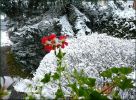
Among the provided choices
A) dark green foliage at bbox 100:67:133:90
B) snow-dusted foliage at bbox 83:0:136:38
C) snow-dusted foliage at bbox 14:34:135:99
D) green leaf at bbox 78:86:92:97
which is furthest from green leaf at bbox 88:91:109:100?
snow-dusted foliage at bbox 83:0:136:38

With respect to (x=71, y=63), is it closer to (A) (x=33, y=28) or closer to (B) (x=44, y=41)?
(B) (x=44, y=41)

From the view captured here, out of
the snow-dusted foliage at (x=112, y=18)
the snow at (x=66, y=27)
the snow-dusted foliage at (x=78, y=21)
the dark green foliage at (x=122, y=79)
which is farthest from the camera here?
the snow-dusted foliage at (x=112, y=18)

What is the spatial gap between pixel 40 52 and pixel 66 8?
1.71 metres

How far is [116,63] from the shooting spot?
223 inches

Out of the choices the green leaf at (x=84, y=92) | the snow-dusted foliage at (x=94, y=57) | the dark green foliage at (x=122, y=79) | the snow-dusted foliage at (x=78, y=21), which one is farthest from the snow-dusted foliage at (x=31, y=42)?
the green leaf at (x=84, y=92)

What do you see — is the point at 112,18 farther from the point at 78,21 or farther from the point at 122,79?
the point at 122,79

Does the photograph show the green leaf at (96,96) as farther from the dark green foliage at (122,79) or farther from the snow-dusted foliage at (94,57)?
the snow-dusted foliage at (94,57)

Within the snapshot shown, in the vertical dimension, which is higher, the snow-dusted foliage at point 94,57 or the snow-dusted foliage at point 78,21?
the snow-dusted foliage at point 94,57

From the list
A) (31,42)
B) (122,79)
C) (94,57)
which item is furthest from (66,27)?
(122,79)

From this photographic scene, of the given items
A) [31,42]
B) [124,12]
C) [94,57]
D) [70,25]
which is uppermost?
[94,57]

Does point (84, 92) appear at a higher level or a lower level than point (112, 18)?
higher

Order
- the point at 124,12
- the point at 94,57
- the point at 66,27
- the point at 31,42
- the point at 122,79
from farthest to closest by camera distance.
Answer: the point at 124,12 → the point at 31,42 → the point at 66,27 → the point at 94,57 → the point at 122,79

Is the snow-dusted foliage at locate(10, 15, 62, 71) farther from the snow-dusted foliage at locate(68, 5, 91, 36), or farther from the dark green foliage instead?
the dark green foliage

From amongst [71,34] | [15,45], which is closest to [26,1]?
[15,45]
